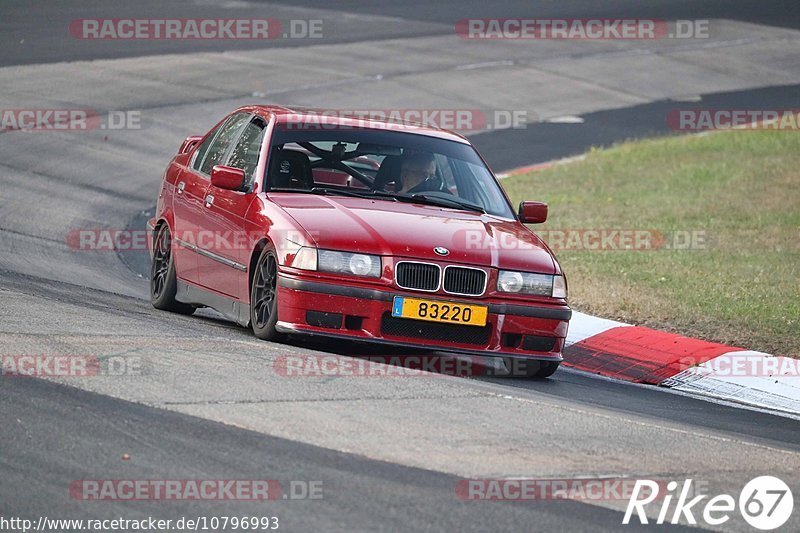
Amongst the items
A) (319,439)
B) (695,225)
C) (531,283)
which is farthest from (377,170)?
(695,225)

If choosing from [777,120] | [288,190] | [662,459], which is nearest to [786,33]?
[777,120]

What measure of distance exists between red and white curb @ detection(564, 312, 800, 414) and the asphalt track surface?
43 centimetres

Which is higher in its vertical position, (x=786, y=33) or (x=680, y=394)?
(x=786, y=33)

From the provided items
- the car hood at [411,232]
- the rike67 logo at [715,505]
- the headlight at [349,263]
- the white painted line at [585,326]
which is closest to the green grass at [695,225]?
the white painted line at [585,326]

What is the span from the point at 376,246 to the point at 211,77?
662 inches

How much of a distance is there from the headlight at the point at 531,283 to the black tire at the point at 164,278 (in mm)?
2870

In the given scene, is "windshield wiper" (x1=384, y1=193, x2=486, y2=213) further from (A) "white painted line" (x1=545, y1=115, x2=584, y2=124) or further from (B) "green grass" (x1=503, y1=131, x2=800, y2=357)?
(A) "white painted line" (x1=545, y1=115, x2=584, y2=124)

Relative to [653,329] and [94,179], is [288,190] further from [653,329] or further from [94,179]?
[94,179]

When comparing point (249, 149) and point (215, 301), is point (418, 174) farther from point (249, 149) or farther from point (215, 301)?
point (215, 301)

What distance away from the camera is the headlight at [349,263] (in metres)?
8.61

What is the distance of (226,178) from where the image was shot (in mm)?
9500

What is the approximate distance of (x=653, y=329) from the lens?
37.9 ft

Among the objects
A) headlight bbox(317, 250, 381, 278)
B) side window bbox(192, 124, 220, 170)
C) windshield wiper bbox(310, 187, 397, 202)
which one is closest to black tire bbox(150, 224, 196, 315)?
side window bbox(192, 124, 220, 170)

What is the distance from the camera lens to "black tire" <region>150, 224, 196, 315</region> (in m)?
10.6
